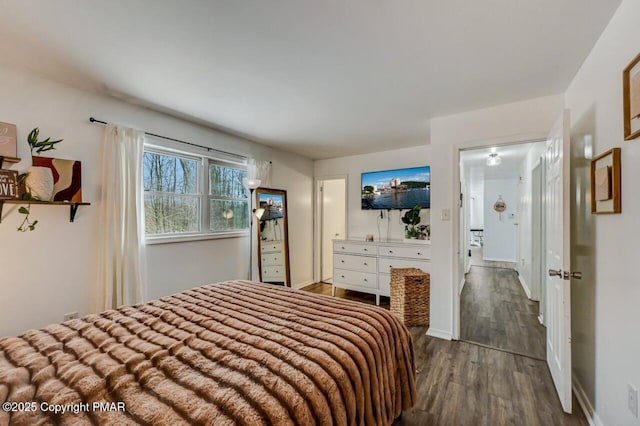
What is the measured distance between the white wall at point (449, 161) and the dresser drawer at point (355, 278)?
3.63 ft

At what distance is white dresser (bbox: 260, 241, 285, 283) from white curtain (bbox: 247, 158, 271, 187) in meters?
0.94

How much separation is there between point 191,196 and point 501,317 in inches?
165

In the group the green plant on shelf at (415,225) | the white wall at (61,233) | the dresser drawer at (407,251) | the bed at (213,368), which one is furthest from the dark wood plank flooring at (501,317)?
the white wall at (61,233)

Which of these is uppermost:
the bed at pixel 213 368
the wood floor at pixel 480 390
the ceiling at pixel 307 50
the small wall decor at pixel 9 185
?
the ceiling at pixel 307 50

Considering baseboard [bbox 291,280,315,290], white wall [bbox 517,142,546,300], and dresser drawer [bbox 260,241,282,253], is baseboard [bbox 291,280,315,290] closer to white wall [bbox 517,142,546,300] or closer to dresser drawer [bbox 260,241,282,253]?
dresser drawer [bbox 260,241,282,253]

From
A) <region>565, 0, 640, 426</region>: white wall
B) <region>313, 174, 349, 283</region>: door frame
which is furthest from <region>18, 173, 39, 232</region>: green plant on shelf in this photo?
<region>313, 174, 349, 283</region>: door frame

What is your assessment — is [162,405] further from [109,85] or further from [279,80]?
[109,85]

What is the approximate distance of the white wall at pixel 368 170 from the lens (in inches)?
168

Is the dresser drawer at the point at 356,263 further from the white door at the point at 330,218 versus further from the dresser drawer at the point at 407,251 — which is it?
the white door at the point at 330,218

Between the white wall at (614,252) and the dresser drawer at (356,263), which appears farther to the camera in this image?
the dresser drawer at (356,263)

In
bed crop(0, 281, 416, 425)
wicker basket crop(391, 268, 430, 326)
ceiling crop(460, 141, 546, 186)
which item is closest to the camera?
bed crop(0, 281, 416, 425)

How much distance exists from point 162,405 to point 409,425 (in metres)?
1.52

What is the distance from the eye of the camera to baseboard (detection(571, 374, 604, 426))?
163cm

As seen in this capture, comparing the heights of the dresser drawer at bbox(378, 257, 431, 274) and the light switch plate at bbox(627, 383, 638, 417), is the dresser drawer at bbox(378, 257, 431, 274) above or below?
above
